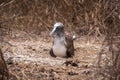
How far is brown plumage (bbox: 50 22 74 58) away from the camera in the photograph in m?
8.19

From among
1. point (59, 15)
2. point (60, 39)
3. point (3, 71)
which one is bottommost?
point (3, 71)

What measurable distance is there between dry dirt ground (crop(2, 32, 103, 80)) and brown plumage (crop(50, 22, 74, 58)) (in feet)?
0.35

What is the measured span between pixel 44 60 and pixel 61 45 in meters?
0.59

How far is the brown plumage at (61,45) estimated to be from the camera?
8.19 meters

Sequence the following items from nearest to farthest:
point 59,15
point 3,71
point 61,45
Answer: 1. point 3,71
2. point 61,45
3. point 59,15

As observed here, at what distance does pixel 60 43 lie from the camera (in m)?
8.28

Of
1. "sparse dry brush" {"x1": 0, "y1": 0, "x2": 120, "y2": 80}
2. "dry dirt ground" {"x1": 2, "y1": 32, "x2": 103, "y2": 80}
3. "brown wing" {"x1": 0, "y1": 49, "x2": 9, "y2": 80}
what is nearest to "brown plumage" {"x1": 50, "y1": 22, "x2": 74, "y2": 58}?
"dry dirt ground" {"x1": 2, "y1": 32, "x2": 103, "y2": 80}

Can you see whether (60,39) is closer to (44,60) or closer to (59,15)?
(44,60)

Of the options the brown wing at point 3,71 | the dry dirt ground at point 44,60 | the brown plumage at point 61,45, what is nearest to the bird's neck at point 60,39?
the brown plumage at point 61,45

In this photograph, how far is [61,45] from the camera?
828 centimetres

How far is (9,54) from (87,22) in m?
2.66

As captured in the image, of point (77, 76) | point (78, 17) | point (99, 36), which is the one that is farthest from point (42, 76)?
point (78, 17)

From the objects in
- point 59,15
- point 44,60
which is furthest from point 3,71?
point 59,15

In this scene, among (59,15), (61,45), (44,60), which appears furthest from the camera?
(59,15)
